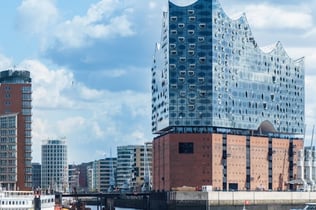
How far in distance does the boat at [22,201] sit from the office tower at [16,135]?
35.9m

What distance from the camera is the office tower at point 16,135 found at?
187750 mm

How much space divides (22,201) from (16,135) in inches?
2030

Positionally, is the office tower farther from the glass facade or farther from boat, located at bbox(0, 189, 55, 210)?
boat, located at bbox(0, 189, 55, 210)

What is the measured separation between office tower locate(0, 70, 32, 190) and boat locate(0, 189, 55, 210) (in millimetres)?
35941

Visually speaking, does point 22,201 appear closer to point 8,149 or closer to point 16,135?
point 8,149

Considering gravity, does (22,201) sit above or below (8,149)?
below

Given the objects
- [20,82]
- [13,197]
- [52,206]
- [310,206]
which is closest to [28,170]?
[20,82]

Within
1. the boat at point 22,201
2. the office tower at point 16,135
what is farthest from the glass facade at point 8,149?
the boat at point 22,201

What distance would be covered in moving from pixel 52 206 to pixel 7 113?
42.9 metres

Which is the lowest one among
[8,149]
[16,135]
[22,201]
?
[22,201]

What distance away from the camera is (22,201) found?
13938cm

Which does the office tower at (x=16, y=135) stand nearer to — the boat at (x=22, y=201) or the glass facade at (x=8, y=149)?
the glass facade at (x=8, y=149)

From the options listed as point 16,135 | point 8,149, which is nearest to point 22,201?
point 8,149

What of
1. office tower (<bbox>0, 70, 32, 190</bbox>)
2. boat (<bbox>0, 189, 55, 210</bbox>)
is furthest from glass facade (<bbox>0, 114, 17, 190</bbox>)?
boat (<bbox>0, 189, 55, 210</bbox>)
